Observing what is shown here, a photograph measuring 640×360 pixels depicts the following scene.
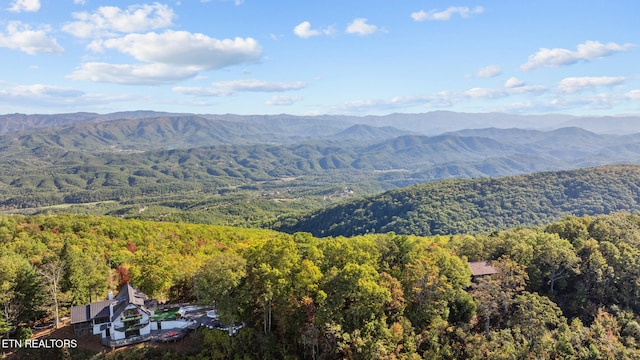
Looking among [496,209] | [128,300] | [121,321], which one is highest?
[128,300]

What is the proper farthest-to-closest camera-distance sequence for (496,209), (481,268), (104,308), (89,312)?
1. (496,209)
2. (481,268)
3. (104,308)
4. (89,312)

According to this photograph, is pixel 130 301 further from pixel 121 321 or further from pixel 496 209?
pixel 496 209

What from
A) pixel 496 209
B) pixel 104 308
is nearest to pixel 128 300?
pixel 104 308

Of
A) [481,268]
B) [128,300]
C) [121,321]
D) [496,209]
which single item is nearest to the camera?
[121,321]

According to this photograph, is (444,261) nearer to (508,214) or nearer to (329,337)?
(329,337)

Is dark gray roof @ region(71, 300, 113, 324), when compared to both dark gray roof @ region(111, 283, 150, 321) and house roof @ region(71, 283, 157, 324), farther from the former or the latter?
dark gray roof @ region(111, 283, 150, 321)

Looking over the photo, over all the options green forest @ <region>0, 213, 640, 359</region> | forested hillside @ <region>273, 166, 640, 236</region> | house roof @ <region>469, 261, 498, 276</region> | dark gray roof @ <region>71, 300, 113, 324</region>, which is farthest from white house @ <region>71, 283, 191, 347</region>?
forested hillside @ <region>273, 166, 640, 236</region>
